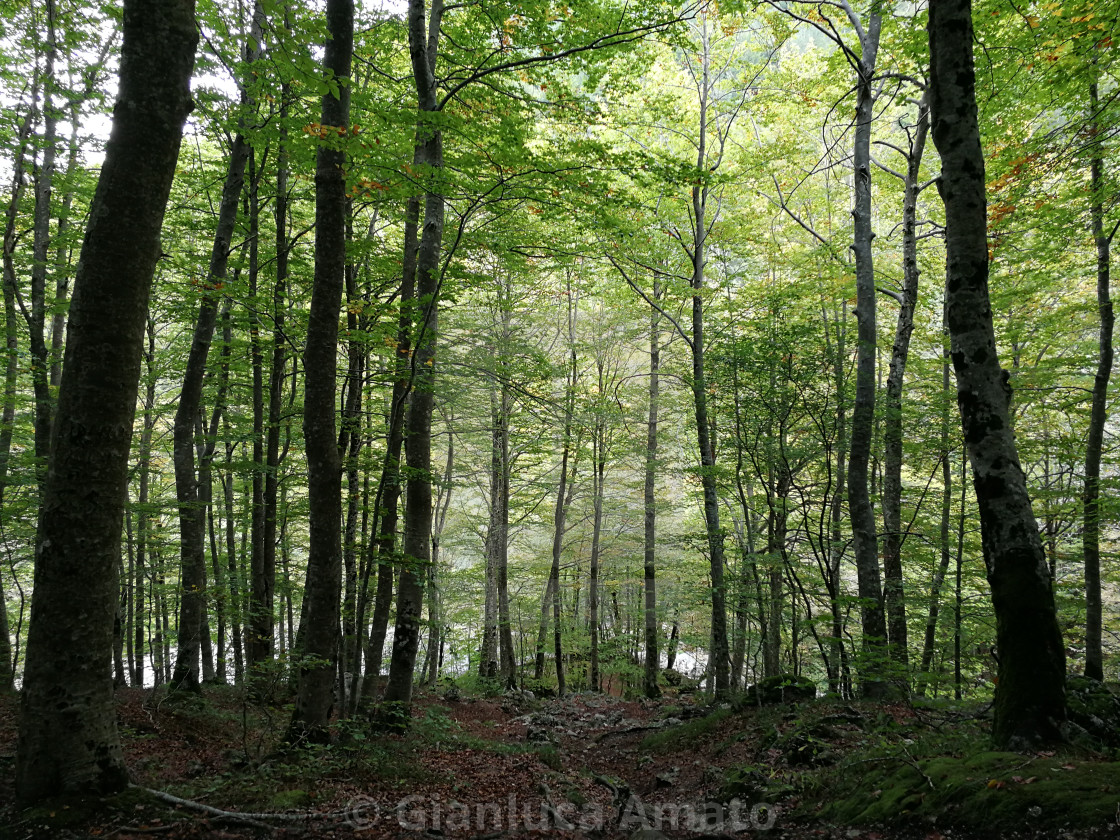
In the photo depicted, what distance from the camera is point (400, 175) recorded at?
6375 millimetres

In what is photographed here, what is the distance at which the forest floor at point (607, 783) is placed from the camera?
10.9 feet

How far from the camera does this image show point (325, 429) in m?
5.92

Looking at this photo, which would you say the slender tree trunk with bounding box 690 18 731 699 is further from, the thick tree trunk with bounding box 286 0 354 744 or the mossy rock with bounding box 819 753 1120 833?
the thick tree trunk with bounding box 286 0 354 744

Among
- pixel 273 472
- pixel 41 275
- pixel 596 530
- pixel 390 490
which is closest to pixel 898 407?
pixel 390 490

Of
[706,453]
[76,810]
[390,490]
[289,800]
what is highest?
[706,453]

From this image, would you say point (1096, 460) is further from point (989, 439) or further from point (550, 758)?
point (550, 758)

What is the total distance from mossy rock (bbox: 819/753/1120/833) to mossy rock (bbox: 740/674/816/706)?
175 inches

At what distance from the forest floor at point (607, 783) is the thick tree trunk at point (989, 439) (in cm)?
37

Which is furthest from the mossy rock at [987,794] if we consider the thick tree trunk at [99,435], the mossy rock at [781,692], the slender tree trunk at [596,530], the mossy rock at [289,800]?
the slender tree trunk at [596,530]

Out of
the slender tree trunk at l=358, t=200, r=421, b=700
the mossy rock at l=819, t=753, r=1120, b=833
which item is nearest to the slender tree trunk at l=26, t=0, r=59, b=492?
the slender tree trunk at l=358, t=200, r=421, b=700

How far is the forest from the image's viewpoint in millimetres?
3664

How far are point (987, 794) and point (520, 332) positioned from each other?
45.7 feet

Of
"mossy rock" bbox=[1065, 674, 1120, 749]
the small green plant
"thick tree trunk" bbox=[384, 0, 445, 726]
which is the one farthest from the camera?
the small green plant

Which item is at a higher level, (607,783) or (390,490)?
(390,490)
